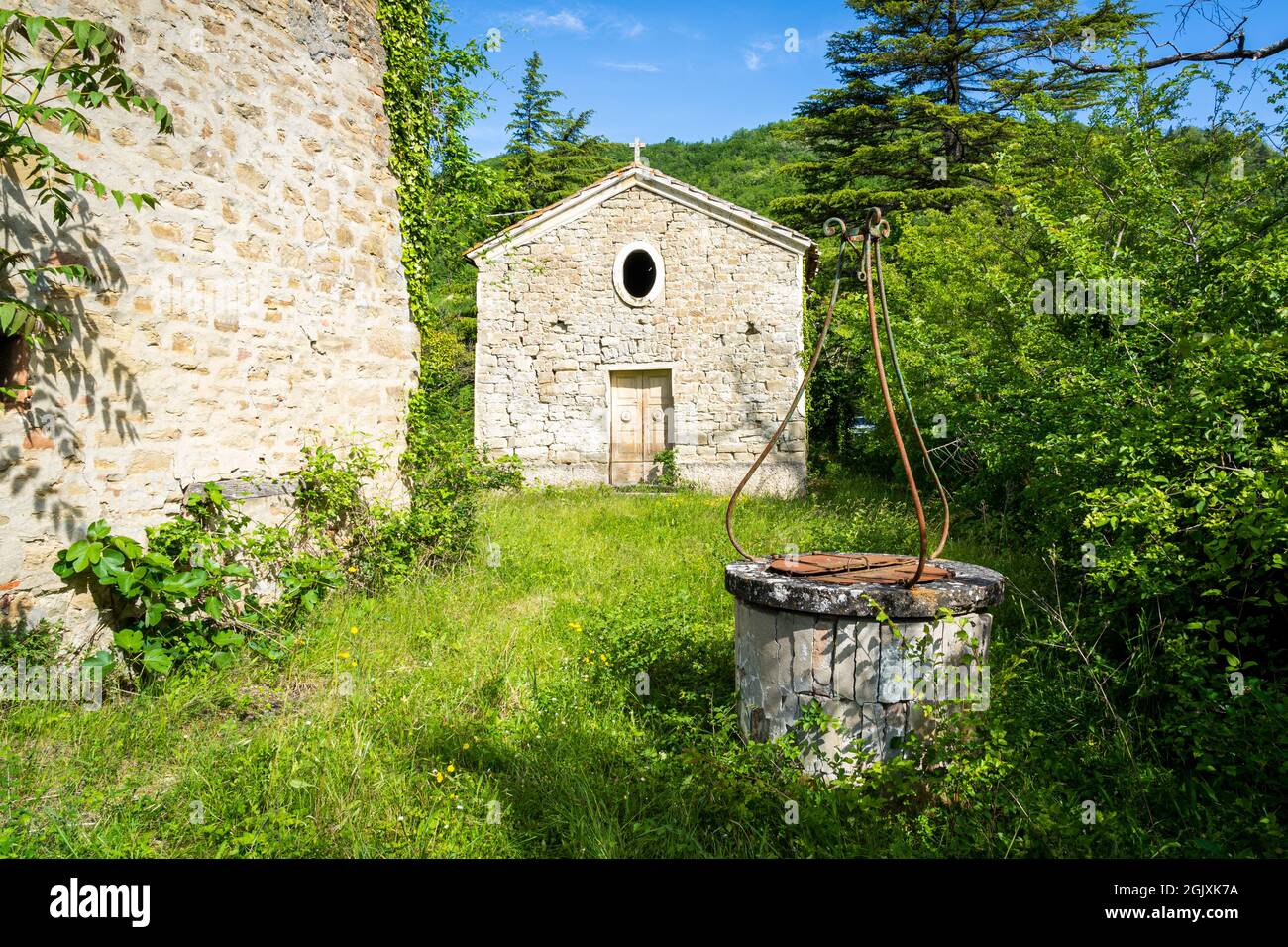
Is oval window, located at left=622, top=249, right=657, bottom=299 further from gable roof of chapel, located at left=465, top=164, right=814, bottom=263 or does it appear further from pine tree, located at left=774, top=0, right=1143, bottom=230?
pine tree, located at left=774, top=0, right=1143, bottom=230

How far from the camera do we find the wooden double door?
38.1ft

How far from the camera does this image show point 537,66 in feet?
80.1

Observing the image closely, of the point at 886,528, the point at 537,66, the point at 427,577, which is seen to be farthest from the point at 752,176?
the point at 427,577

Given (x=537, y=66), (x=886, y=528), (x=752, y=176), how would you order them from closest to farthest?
(x=886, y=528) → (x=537, y=66) → (x=752, y=176)

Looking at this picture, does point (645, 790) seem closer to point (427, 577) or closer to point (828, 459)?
point (427, 577)

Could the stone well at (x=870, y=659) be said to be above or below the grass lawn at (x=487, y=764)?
above

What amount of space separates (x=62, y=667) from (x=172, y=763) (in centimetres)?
95

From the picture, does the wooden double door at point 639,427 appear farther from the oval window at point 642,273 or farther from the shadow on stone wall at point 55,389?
the shadow on stone wall at point 55,389

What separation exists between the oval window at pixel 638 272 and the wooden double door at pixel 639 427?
1438mm

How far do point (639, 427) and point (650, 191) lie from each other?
154 inches

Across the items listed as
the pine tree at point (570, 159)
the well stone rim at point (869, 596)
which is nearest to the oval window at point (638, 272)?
the well stone rim at point (869, 596)

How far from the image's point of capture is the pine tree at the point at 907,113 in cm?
1820

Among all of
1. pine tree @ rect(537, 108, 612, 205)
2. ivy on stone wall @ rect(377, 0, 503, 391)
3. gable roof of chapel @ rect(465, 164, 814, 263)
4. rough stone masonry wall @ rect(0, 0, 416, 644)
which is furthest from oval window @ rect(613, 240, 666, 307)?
pine tree @ rect(537, 108, 612, 205)

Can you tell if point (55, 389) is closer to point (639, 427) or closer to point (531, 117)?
point (639, 427)
